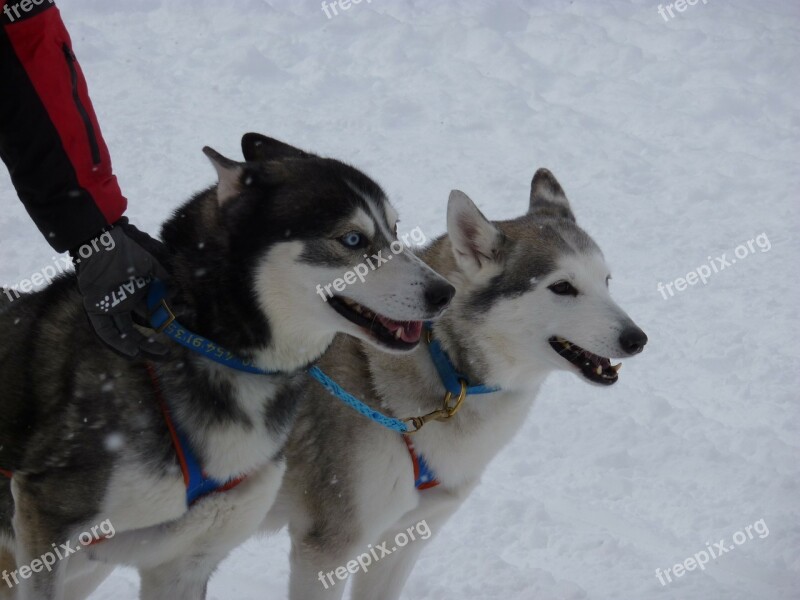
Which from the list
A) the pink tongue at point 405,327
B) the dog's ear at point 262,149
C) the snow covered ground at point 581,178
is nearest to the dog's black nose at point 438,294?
the pink tongue at point 405,327

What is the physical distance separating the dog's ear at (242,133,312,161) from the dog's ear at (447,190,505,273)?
0.68m

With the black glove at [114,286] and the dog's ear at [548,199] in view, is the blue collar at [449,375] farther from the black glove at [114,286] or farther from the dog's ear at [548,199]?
the black glove at [114,286]

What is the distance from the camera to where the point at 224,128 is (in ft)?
27.5

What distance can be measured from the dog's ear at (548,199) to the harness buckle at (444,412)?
0.97 meters

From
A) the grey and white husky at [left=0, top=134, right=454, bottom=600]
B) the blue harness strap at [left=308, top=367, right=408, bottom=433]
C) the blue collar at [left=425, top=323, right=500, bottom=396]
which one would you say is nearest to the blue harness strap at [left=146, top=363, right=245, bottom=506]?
the grey and white husky at [left=0, top=134, right=454, bottom=600]

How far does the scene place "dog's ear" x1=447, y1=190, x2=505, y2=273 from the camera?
3.47 meters

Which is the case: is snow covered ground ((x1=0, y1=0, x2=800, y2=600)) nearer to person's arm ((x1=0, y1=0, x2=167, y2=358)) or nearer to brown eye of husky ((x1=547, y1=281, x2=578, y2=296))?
brown eye of husky ((x1=547, y1=281, x2=578, y2=296))

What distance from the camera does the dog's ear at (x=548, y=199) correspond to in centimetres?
396

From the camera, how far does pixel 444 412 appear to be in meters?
3.41

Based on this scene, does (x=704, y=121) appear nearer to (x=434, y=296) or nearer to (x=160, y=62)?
(x=160, y=62)

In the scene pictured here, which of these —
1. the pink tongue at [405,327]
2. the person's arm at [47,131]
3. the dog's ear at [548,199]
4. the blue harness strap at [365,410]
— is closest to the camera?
the person's arm at [47,131]

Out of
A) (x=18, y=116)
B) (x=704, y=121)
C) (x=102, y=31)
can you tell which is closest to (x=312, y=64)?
(x=102, y=31)

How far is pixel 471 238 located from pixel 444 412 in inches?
28.0

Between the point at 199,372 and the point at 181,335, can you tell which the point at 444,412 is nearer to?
the point at 199,372
